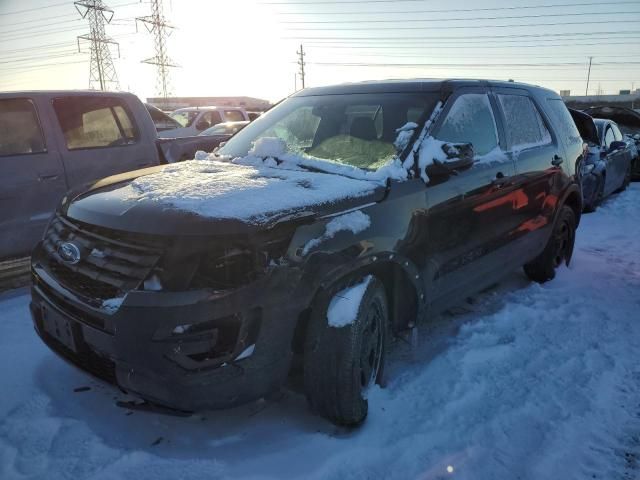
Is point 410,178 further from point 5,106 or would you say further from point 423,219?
point 5,106

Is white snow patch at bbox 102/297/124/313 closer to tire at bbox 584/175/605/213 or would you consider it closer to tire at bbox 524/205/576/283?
tire at bbox 524/205/576/283

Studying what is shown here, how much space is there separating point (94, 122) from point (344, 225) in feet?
13.3

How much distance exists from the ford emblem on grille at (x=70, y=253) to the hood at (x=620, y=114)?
39.9ft

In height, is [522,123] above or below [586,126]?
above

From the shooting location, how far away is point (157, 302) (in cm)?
206

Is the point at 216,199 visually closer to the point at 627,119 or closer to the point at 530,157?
the point at 530,157

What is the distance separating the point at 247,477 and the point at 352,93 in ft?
8.50

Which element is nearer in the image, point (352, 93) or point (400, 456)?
point (400, 456)

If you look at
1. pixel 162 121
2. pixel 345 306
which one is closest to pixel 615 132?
pixel 345 306

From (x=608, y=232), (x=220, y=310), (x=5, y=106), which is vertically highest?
(x=5, y=106)

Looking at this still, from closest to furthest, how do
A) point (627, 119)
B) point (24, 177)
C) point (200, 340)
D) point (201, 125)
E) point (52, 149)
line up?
1. point (200, 340)
2. point (24, 177)
3. point (52, 149)
4. point (627, 119)
5. point (201, 125)

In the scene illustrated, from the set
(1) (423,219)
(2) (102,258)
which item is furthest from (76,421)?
(1) (423,219)

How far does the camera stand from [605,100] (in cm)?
6159

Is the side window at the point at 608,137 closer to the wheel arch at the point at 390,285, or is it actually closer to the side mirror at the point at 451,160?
the side mirror at the point at 451,160
